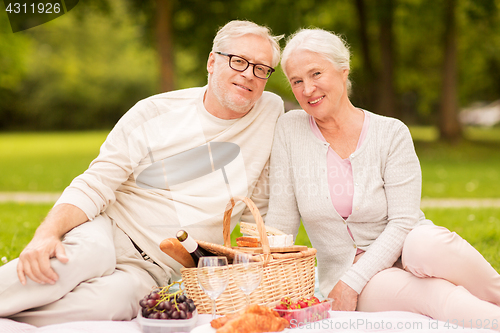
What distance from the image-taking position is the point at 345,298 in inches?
119

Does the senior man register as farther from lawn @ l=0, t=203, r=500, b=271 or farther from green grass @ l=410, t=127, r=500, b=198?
green grass @ l=410, t=127, r=500, b=198

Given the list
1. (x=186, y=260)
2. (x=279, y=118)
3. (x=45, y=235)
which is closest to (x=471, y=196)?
(x=279, y=118)

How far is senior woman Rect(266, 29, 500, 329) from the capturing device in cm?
287

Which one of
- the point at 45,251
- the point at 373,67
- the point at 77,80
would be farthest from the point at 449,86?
the point at 77,80

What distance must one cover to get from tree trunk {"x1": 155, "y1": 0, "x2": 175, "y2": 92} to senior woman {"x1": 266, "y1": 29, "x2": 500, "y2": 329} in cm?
1077

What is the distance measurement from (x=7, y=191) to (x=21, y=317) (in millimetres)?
8637

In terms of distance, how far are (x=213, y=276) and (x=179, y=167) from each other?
1.17 metres

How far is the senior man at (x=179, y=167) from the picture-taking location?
10.2ft

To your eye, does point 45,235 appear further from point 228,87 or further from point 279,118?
point 279,118

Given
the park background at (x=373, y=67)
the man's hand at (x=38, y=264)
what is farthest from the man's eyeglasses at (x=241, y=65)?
the man's hand at (x=38, y=264)

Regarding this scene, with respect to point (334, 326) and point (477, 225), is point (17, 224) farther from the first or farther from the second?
point (477, 225)

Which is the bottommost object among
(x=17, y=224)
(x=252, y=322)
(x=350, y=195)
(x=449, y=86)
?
(x=17, y=224)

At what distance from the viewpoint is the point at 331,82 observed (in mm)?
3234

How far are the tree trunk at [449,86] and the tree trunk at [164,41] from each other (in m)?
9.62
